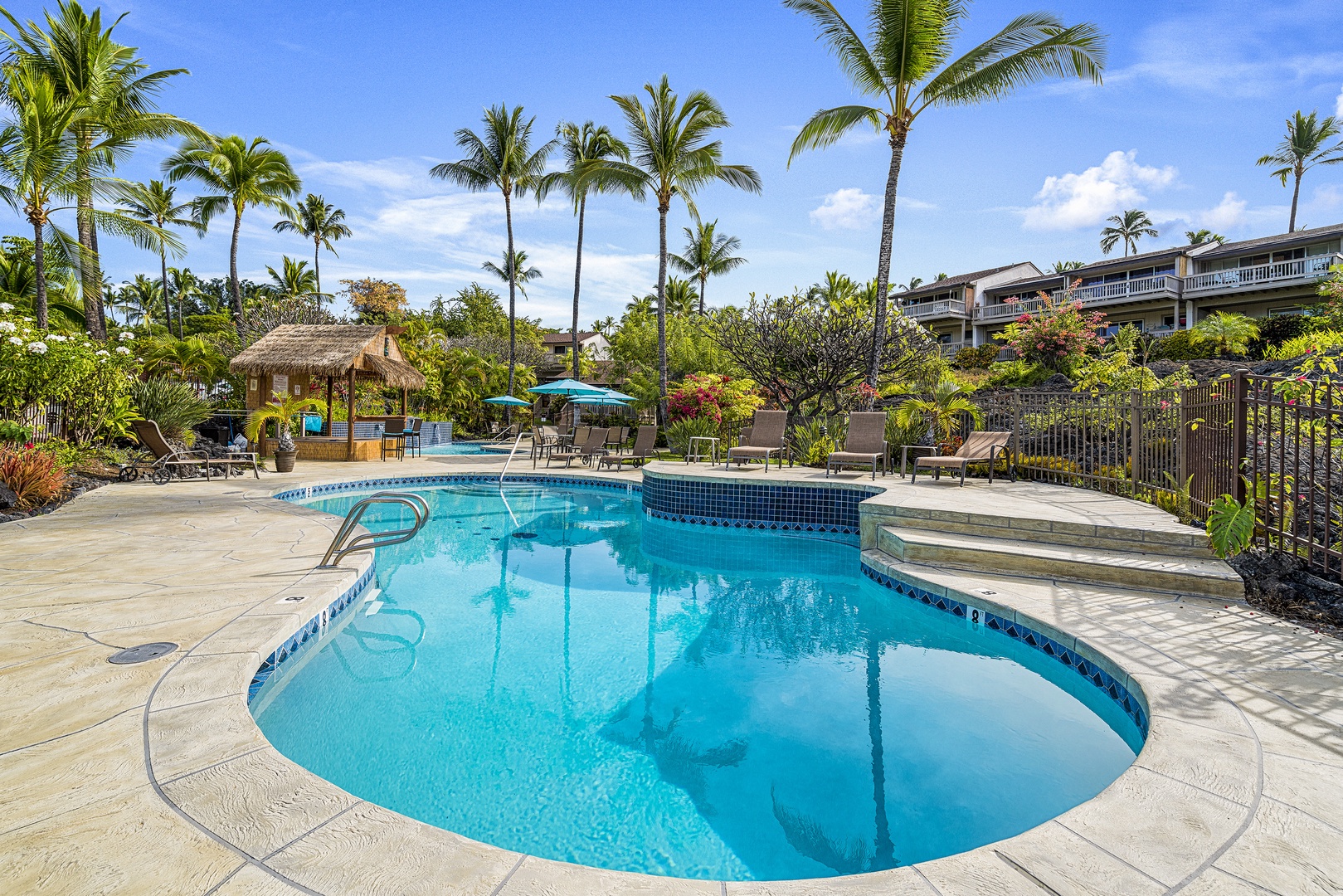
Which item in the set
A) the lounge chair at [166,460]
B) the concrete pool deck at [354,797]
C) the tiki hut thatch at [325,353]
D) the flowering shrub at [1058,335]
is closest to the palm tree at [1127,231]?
the flowering shrub at [1058,335]

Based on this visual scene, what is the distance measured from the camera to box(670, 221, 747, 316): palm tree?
118 feet

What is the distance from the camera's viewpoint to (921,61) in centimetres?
1193

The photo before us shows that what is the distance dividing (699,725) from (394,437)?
16359 mm

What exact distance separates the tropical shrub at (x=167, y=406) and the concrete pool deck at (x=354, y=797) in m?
10.6

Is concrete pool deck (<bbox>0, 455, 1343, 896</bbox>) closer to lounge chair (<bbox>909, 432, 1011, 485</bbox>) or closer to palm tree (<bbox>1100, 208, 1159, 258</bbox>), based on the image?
lounge chair (<bbox>909, 432, 1011, 485</bbox>)

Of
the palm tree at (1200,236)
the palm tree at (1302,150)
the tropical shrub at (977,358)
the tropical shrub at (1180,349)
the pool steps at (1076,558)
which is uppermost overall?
the palm tree at (1302,150)

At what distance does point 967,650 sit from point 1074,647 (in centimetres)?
81

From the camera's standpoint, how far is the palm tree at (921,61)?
1141cm

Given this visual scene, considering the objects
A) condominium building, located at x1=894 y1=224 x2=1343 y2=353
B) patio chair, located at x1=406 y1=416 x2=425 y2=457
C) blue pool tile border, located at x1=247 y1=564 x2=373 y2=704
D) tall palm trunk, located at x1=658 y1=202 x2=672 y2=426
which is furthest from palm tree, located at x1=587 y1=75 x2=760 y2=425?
condominium building, located at x1=894 y1=224 x2=1343 y2=353

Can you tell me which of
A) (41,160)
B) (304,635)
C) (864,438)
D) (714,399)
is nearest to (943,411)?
(864,438)

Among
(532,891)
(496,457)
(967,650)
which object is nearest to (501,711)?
(532,891)

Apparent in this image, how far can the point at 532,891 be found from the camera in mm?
1802

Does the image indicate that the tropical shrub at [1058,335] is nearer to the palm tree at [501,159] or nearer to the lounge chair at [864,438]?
the lounge chair at [864,438]

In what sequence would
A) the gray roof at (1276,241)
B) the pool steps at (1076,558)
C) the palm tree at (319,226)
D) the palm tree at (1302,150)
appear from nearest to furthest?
1. the pool steps at (1076,558)
2. the gray roof at (1276,241)
3. the palm tree at (1302,150)
4. the palm tree at (319,226)
